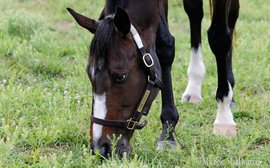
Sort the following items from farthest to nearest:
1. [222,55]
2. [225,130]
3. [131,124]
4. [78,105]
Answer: [78,105] → [222,55] → [225,130] → [131,124]

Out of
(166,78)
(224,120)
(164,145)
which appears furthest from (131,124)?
(224,120)

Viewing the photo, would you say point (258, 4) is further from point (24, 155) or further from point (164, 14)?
point (24, 155)

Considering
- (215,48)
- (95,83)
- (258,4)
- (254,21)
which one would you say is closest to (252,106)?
(215,48)

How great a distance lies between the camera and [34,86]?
505 cm

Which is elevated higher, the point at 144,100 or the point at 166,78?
the point at 166,78

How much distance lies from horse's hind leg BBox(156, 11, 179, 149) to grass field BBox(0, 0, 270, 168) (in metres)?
0.14

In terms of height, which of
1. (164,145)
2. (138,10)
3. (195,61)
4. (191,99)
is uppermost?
(138,10)

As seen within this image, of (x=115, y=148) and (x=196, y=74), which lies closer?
(x=115, y=148)

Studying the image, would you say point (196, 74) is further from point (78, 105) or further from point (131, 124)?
point (131, 124)

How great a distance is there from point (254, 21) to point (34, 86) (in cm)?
445

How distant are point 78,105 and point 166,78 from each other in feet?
3.16

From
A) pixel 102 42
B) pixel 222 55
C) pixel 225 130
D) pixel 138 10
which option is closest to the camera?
pixel 102 42

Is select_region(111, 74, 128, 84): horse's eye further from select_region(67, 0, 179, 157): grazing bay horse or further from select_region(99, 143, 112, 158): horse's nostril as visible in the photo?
select_region(99, 143, 112, 158): horse's nostril

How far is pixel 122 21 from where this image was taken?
3135mm
